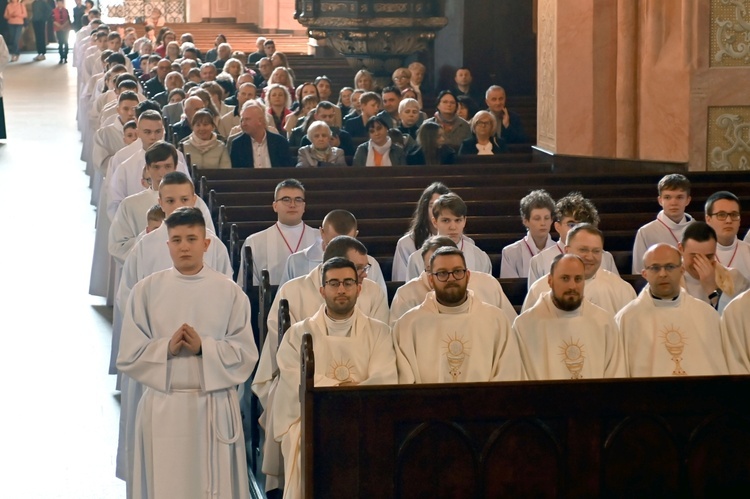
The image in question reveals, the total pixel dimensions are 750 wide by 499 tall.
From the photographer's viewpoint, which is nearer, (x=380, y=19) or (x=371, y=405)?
(x=371, y=405)

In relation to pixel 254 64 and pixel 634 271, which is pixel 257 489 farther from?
pixel 254 64

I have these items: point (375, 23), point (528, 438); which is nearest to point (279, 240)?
point (528, 438)

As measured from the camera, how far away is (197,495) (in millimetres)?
6105

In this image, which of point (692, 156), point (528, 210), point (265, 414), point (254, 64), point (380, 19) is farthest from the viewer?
point (254, 64)

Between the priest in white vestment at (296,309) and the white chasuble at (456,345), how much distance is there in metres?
0.39

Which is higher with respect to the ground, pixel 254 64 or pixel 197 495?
pixel 254 64

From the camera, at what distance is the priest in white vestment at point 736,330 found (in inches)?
241

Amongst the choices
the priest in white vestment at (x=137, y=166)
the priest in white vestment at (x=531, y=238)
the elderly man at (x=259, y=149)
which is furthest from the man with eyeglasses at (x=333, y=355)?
the elderly man at (x=259, y=149)

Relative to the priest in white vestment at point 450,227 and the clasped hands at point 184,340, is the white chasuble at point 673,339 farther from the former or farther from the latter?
the clasped hands at point 184,340

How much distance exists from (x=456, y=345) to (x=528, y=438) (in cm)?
108

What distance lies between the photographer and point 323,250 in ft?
24.5

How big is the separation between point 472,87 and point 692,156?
542 centimetres

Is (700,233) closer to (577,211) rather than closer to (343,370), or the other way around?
(577,211)

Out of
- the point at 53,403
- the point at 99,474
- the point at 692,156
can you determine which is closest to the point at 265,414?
the point at 99,474
